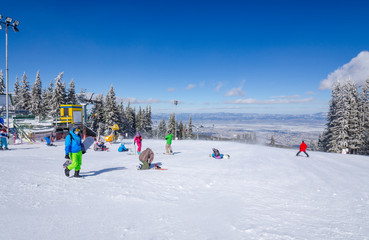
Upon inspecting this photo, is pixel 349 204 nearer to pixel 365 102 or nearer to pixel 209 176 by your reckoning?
pixel 209 176

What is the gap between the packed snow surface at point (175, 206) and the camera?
3498mm

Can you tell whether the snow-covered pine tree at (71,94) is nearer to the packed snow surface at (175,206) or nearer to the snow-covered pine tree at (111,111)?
the snow-covered pine tree at (111,111)

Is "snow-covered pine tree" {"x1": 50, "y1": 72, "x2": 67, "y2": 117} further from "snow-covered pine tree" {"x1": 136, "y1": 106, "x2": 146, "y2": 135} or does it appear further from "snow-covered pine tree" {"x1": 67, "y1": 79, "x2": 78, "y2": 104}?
"snow-covered pine tree" {"x1": 136, "y1": 106, "x2": 146, "y2": 135}

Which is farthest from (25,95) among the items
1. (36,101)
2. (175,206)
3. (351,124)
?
(351,124)

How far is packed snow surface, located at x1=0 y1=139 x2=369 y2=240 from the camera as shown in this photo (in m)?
3.50

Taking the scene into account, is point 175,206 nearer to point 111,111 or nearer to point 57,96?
point 111,111

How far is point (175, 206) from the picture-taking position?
4.72 metres

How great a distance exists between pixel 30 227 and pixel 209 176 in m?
5.94

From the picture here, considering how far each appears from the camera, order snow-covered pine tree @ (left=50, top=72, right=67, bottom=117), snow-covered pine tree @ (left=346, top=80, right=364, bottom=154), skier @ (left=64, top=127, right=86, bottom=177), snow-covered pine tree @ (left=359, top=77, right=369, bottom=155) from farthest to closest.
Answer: snow-covered pine tree @ (left=50, top=72, right=67, bottom=117) → snow-covered pine tree @ (left=359, top=77, right=369, bottom=155) → snow-covered pine tree @ (left=346, top=80, right=364, bottom=154) → skier @ (left=64, top=127, right=86, bottom=177)

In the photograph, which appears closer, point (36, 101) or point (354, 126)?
point (354, 126)

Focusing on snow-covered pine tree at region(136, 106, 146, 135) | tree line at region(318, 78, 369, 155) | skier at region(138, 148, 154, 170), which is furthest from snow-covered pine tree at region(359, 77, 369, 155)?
snow-covered pine tree at region(136, 106, 146, 135)

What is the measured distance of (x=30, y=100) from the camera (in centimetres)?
5284

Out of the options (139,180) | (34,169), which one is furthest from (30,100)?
(139,180)

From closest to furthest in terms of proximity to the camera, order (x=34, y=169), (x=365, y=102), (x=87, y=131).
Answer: (x=34, y=169), (x=87, y=131), (x=365, y=102)
